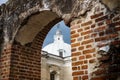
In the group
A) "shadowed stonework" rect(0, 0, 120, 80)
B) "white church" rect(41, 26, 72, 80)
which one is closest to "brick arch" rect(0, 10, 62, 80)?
"shadowed stonework" rect(0, 0, 120, 80)

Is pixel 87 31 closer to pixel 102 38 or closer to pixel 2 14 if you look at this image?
pixel 102 38

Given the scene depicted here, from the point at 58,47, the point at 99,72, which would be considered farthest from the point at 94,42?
the point at 58,47

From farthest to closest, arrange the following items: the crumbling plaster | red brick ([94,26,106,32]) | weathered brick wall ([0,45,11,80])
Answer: weathered brick wall ([0,45,11,80]) → the crumbling plaster → red brick ([94,26,106,32])

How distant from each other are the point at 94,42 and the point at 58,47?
37149mm

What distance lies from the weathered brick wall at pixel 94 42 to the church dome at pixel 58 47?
3582 cm

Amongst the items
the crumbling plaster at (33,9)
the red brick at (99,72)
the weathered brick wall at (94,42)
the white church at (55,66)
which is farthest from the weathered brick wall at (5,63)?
the white church at (55,66)

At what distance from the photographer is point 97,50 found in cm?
360

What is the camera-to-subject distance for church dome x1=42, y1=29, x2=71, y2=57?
40.2m

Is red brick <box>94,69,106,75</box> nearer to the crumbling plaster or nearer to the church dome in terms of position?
the crumbling plaster

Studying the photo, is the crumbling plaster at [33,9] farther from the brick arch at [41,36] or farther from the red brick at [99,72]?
the red brick at [99,72]

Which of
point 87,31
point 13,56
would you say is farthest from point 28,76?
point 87,31

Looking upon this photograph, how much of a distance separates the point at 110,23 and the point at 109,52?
43 centimetres

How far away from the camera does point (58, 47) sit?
40.8 metres

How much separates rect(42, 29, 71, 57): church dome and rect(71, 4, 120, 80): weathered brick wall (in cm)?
3582
